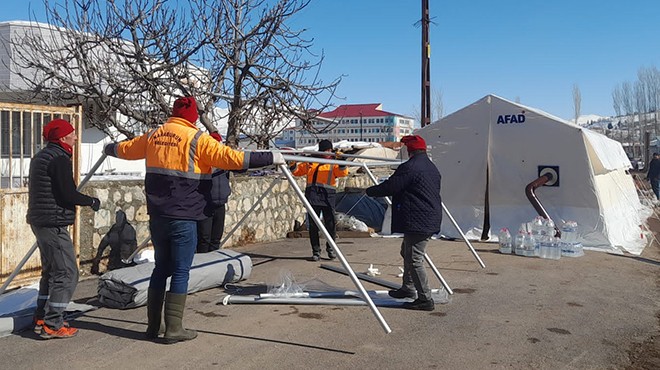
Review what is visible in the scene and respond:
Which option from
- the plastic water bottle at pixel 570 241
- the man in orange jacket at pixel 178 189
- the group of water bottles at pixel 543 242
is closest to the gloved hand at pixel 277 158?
the man in orange jacket at pixel 178 189

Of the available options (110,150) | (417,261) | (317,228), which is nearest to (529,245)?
(317,228)

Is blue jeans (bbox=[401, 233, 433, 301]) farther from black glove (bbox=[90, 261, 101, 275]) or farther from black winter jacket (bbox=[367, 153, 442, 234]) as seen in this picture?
black glove (bbox=[90, 261, 101, 275])

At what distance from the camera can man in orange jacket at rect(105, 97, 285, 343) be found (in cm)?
491

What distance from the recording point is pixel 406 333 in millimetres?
5516

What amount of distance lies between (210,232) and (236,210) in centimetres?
277

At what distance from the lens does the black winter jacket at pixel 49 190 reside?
5152mm

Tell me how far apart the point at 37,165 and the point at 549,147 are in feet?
31.9

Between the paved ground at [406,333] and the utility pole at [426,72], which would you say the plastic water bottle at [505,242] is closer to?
the paved ground at [406,333]

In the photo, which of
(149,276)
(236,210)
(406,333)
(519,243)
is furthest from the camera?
(236,210)

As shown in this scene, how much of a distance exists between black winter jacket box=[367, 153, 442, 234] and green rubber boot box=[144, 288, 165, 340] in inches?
99.8

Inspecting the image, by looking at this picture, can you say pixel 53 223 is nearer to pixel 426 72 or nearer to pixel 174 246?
pixel 174 246

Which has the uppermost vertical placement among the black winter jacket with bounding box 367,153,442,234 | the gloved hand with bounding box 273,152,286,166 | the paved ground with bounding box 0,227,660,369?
the gloved hand with bounding box 273,152,286,166

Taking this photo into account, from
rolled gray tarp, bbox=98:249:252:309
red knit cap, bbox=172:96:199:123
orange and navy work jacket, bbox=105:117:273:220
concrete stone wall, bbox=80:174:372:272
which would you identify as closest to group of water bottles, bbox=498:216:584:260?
concrete stone wall, bbox=80:174:372:272

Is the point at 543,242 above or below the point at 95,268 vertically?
above
